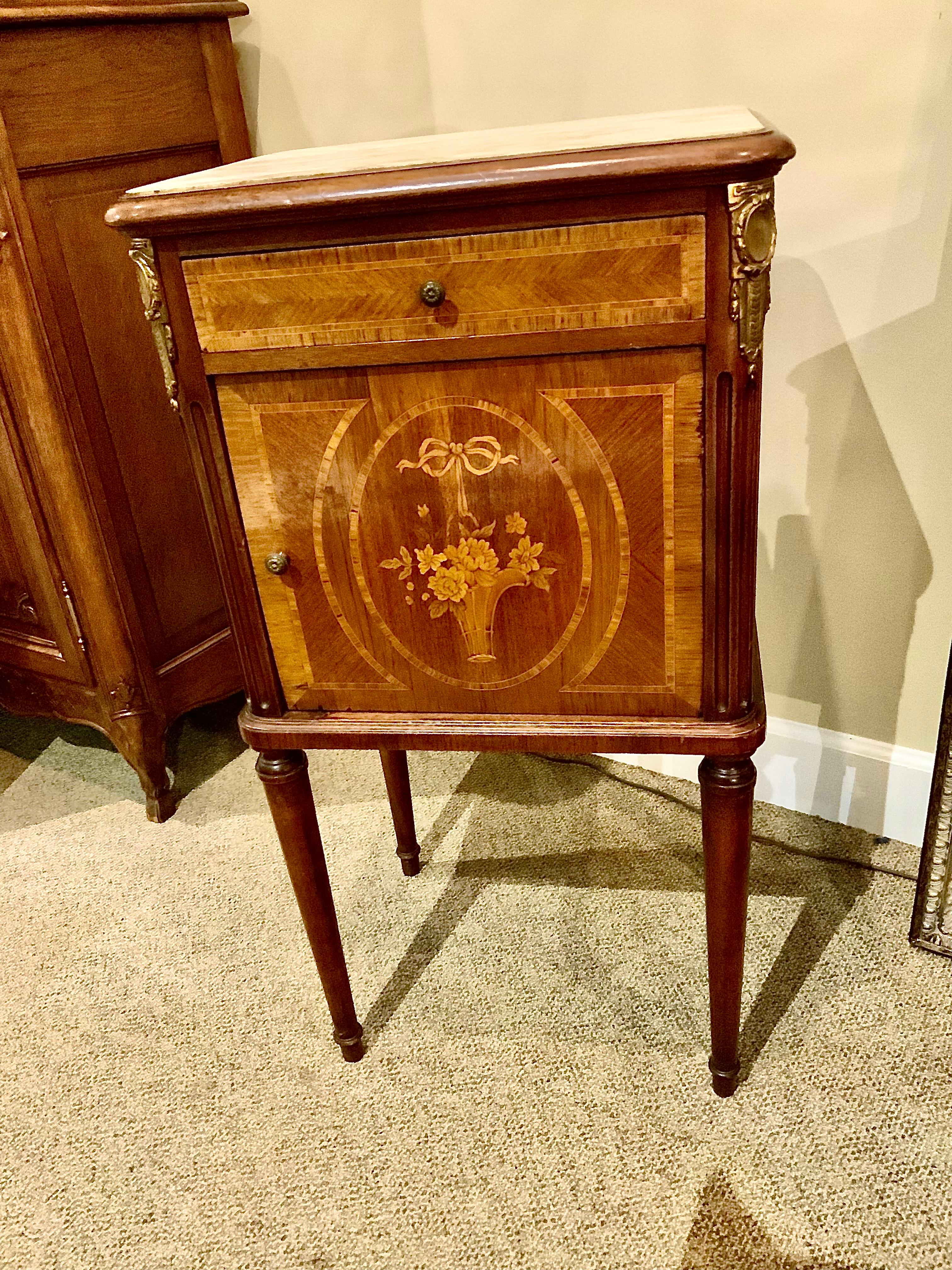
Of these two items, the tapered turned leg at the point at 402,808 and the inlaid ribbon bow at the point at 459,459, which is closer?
the inlaid ribbon bow at the point at 459,459

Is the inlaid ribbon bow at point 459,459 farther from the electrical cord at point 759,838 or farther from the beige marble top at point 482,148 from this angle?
the electrical cord at point 759,838

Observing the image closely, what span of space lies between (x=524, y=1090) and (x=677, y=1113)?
17 centimetres

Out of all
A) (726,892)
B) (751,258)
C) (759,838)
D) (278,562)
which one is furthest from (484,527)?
(759,838)

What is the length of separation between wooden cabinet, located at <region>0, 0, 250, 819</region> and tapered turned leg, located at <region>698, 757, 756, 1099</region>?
2.77 feet

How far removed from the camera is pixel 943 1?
3.23 feet

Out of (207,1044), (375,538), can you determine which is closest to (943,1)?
(375,538)

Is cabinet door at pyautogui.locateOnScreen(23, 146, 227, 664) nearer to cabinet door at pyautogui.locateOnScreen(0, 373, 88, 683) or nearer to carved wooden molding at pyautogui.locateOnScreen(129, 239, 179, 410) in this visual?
cabinet door at pyautogui.locateOnScreen(0, 373, 88, 683)

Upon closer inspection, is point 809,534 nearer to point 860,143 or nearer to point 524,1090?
point 860,143

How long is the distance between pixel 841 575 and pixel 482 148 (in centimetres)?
77

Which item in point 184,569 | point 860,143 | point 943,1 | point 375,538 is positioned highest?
Result: point 943,1

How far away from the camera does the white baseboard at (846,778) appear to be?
133 cm

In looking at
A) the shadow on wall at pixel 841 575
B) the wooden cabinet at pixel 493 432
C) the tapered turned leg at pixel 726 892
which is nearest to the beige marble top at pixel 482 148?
the wooden cabinet at pixel 493 432

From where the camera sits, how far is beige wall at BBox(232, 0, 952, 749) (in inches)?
A: 41.8

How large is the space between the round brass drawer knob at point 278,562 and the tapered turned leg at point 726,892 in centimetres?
42
